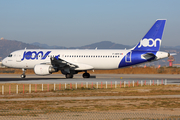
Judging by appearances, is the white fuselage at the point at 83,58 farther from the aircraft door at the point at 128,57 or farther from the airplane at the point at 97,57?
the aircraft door at the point at 128,57

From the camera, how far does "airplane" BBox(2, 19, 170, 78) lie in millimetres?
48438

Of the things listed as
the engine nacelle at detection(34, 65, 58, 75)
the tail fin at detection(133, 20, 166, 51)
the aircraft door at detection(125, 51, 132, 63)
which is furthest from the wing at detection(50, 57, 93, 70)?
the tail fin at detection(133, 20, 166, 51)

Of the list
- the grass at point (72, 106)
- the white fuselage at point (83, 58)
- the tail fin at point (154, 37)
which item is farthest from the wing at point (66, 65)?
the grass at point (72, 106)

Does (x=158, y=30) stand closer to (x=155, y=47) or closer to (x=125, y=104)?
(x=155, y=47)

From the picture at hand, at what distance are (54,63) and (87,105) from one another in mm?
29074

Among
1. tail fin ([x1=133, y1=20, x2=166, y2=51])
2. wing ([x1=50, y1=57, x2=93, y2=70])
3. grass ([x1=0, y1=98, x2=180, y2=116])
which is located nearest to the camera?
grass ([x1=0, y1=98, x2=180, y2=116])

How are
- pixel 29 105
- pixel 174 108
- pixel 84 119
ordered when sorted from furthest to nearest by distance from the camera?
1. pixel 29 105
2. pixel 174 108
3. pixel 84 119

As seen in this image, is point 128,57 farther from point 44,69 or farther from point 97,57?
point 44,69

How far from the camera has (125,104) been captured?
21.7 meters

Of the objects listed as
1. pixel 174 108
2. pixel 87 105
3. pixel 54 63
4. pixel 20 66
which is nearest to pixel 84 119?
pixel 87 105

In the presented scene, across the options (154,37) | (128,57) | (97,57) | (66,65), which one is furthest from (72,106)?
(154,37)

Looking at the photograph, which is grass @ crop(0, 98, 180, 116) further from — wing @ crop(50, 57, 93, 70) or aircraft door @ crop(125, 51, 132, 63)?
wing @ crop(50, 57, 93, 70)

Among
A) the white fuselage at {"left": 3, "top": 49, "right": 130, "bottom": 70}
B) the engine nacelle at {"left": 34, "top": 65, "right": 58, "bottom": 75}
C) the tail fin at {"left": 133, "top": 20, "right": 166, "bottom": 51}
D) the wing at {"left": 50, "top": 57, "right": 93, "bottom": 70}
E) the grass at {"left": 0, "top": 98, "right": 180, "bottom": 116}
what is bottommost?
the grass at {"left": 0, "top": 98, "right": 180, "bottom": 116}

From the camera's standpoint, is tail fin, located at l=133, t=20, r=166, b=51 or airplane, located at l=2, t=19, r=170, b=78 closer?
airplane, located at l=2, t=19, r=170, b=78
